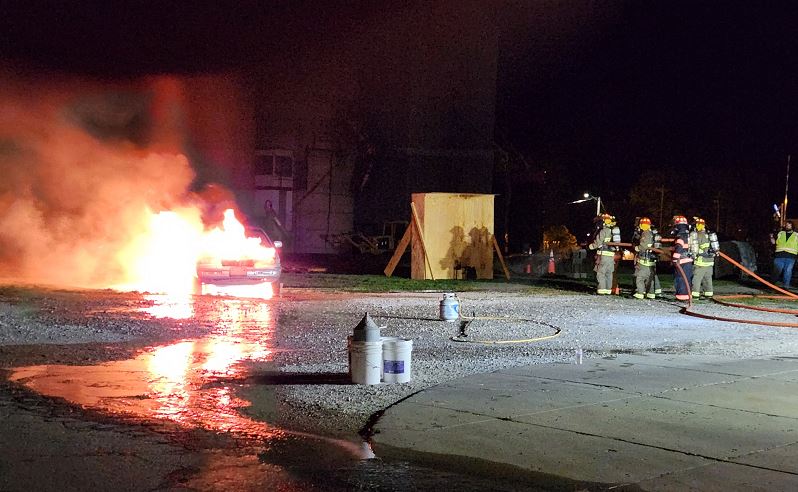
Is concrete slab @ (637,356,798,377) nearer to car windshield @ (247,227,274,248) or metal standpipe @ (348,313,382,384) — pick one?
metal standpipe @ (348,313,382,384)

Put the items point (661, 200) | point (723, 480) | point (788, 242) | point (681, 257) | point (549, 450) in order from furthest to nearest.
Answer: point (661, 200), point (788, 242), point (681, 257), point (549, 450), point (723, 480)

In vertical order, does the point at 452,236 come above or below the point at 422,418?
above

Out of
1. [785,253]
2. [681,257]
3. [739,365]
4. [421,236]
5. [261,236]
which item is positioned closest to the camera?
[739,365]

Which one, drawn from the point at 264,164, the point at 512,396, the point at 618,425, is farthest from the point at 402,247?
the point at 264,164

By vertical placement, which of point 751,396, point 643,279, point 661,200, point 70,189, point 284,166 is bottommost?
point 751,396

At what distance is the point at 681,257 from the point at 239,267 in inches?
375

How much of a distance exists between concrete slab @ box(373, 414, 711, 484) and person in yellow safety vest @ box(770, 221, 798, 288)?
701 inches

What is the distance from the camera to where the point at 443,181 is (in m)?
46.2

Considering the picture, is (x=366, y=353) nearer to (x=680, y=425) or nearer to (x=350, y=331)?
(x=680, y=425)

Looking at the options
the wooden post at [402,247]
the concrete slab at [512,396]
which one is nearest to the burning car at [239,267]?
the wooden post at [402,247]

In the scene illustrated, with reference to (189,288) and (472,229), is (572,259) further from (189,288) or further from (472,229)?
(189,288)

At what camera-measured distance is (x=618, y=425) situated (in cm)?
749

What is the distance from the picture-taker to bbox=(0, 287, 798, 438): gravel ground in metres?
8.86

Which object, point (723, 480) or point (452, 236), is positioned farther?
point (452, 236)
